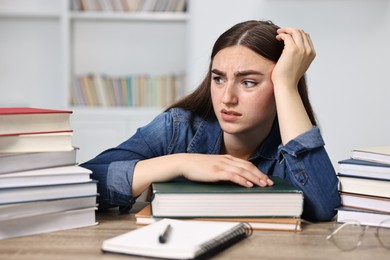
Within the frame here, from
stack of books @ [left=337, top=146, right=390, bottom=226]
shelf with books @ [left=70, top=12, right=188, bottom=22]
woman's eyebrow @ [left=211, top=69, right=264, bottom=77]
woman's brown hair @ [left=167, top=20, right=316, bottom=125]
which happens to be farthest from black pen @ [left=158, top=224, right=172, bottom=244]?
shelf with books @ [left=70, top=12, right=188, bottom=22]

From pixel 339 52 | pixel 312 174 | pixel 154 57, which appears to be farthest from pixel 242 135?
pixel 154 57

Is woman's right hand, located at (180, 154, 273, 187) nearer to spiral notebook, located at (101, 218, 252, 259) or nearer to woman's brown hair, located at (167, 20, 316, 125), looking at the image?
spiral notebook, located at (101, 218, 252, 259)

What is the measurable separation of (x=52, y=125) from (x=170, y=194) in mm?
272

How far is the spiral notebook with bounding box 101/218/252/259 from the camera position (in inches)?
38.8

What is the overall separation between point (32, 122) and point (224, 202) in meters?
0.40

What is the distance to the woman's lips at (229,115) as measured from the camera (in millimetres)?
1498

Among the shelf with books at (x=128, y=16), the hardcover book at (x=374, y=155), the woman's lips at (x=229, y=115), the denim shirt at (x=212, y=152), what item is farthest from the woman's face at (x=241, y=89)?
the shelf with books at (x=128, y=16)

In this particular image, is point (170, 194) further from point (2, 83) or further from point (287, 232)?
point (2, 83)

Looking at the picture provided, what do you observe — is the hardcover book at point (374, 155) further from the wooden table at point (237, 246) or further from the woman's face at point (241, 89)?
the woman's face at point (241, 89)

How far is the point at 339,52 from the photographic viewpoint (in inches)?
150

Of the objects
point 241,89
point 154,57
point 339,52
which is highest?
point 241,89

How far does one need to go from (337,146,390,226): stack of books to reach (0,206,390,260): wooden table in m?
0.06

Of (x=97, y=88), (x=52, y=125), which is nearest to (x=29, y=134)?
(x=52, y=125)

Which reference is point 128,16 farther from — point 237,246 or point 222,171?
point 237,246
